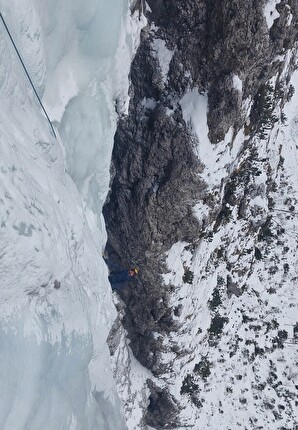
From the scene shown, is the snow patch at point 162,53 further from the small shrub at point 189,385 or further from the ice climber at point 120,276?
the small shrub at point 189,385

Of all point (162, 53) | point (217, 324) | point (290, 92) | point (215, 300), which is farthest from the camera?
point (217, 324)

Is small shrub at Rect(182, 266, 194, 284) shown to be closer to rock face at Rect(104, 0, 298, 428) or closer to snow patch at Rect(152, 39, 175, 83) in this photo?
rock face at Rect(104, 0, 298, 428)

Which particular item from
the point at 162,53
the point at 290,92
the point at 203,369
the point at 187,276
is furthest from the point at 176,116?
the point at 203,369

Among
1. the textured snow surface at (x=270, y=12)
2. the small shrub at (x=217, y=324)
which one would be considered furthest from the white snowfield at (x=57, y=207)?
the small shrub at (x=217, y=324)

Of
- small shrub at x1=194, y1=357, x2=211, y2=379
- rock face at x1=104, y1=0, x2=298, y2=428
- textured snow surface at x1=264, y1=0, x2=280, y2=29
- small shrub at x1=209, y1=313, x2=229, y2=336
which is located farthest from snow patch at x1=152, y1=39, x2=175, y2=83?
small shrub at x1=194, y1=357, x2=211, y2=379

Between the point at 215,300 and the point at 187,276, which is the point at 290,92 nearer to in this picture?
the point at 187,276
